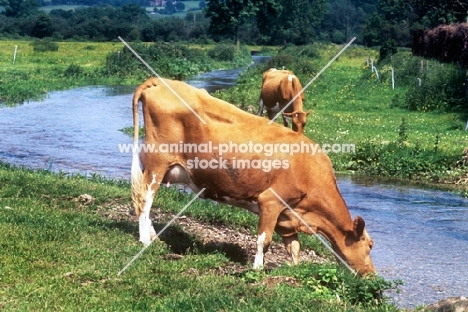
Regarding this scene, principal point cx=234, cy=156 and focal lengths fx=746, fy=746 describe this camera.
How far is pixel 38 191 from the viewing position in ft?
37.5

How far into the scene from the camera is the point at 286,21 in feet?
392

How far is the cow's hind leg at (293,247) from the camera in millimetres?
9089

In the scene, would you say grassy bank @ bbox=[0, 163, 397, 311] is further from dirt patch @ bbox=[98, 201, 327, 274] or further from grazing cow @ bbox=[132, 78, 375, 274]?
grazing cow @ bbox=[132, 78, 375, 274]

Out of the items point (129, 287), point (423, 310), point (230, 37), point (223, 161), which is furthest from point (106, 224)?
point (230, 37)

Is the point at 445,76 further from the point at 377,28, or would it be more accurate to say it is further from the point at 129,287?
the point at 377,28

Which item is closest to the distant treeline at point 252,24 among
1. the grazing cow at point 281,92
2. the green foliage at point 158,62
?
the green foliage at point 158,62

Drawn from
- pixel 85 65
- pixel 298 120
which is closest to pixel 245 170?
pixel 298 120

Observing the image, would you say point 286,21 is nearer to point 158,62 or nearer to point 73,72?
point 158,62

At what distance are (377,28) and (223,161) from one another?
295ft

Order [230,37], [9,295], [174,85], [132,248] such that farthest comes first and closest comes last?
1. [230,37]
2. [174,85]
3. [132,248]
4. [9,295]

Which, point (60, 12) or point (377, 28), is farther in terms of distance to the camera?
point (60, 12)

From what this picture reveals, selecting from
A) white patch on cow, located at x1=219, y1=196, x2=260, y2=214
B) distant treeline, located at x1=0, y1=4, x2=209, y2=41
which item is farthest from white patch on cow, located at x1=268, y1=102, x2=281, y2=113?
distant treeline, located at x1=0, y1=4, x2=209, y2=41

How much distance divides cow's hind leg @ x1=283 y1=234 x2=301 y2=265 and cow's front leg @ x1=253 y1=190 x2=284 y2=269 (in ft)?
1.40

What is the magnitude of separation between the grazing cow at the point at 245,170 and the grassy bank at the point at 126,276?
0.58 meters
